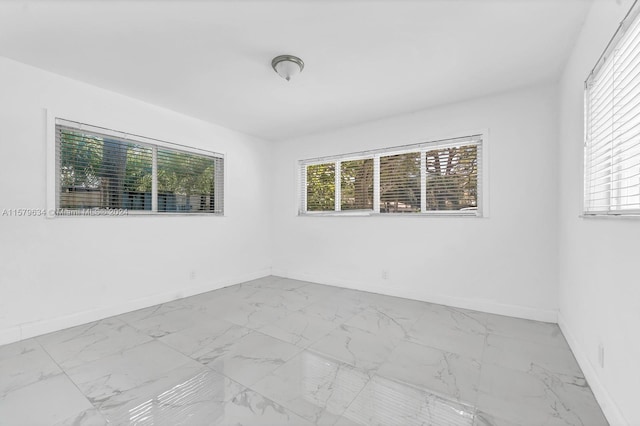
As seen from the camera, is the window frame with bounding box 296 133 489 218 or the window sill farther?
the window sill

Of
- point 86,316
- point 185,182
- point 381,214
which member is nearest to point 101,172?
point 185,182

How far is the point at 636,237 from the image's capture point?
50.1 inches

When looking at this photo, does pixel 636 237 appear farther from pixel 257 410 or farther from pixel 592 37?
pixel 257 410

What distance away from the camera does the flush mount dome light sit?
2.37 metres

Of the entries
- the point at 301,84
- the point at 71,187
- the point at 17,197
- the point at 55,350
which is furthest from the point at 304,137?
the point at 55,350

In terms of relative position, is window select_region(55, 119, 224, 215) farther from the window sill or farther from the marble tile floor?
the window sill

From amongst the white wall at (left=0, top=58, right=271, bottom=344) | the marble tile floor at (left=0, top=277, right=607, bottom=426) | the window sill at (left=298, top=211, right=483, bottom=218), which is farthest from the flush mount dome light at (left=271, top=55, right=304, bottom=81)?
the marble tile floor at (left=0, top=277, right=607, bottom=426)

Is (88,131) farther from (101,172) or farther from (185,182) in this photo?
(185,182)

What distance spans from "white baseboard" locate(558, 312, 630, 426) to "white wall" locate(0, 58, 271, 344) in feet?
13.2

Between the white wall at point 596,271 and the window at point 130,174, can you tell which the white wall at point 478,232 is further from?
the window at point 130,174

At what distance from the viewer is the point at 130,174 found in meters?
3.36

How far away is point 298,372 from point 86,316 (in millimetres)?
2380

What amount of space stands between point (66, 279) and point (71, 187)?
0.92 meters

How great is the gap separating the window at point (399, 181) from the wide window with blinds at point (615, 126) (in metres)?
1.38
